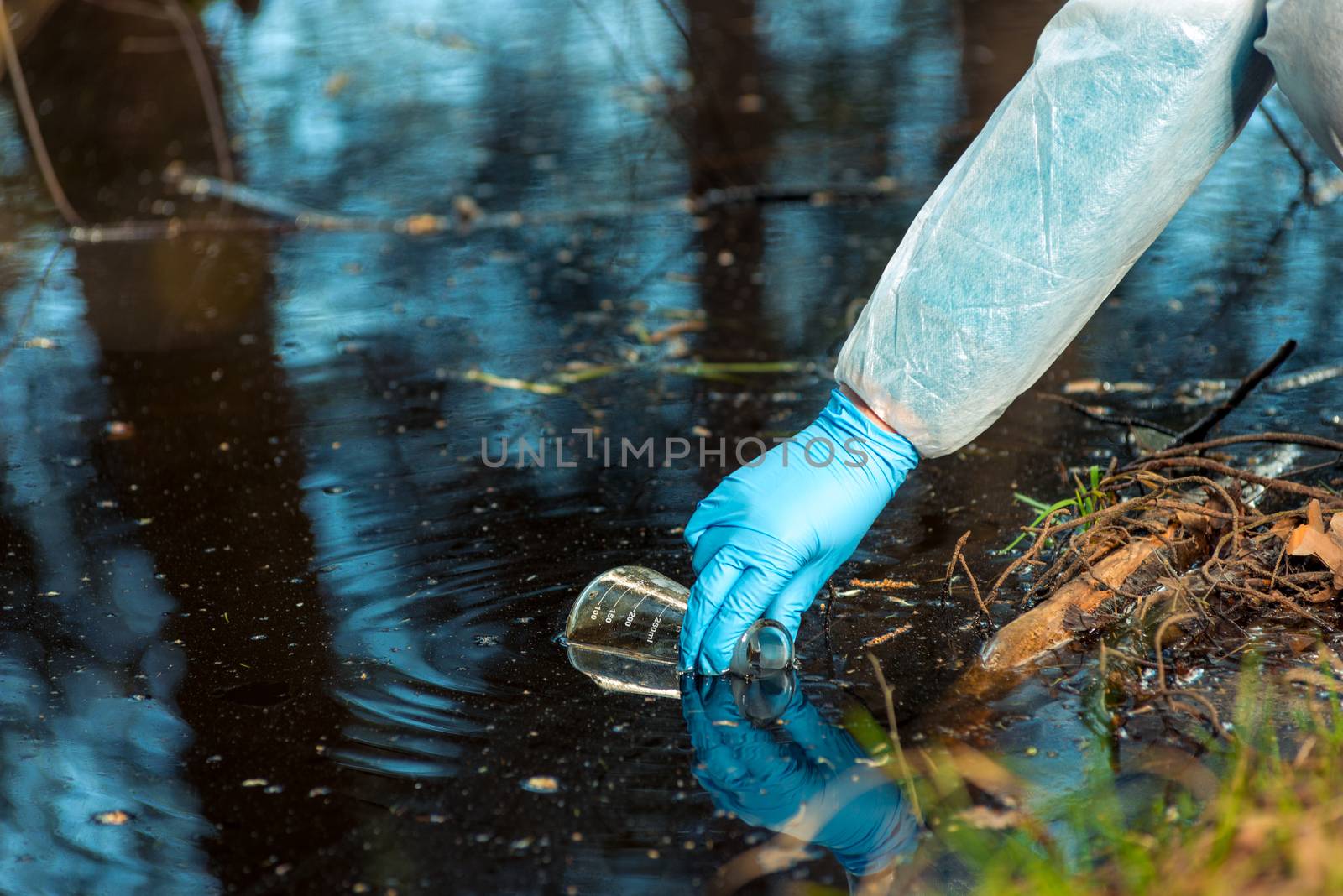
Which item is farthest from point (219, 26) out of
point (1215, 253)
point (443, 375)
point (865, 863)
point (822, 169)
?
point (865, 863)

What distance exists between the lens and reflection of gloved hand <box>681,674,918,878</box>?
1.67m

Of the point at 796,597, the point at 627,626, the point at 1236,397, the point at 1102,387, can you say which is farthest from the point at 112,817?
the point at 1102,387

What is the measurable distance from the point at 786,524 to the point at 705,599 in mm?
185

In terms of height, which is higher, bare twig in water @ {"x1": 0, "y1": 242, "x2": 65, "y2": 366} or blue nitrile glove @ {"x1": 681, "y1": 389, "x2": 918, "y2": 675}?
blue nitrile glove @ {"x1": 681, "y1": 389, "x2": 918, "y2": 675}

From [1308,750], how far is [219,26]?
877 cm

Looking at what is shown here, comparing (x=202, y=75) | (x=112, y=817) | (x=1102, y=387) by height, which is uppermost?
(x=202, y=75)

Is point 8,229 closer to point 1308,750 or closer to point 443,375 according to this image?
point 443,375

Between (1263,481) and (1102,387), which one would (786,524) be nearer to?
(1263,481)

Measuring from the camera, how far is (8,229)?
5379 millimetres

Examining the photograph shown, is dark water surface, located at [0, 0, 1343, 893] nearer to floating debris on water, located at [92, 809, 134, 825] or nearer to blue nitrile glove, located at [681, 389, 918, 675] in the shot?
floating debris on water, located at [92, 809, 134, 825]

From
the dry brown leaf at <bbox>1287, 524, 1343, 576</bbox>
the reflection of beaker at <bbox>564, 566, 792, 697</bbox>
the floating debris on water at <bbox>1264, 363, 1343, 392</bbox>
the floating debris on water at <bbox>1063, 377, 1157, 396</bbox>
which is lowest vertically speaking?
the floating debris on water at <bbox>1063, 377, 1157, 396</bbox>

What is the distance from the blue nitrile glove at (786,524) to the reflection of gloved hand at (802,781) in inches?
5.2

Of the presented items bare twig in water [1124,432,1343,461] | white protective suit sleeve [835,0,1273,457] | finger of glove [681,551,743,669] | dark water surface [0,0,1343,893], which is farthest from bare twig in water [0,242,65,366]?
→ bare twig in water [1124,432,1343,461]

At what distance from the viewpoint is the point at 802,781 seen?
1805 mm
